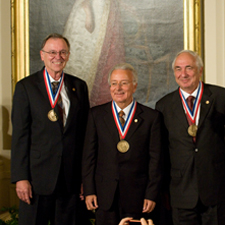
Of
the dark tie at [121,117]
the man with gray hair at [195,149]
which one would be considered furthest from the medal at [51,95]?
the man with gray hair at [195,149]

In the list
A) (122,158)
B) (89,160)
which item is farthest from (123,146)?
(89,160)

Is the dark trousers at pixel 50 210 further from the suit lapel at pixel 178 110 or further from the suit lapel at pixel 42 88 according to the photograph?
the suit lapel at pixel 178 110

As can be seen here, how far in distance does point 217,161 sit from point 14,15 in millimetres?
3502

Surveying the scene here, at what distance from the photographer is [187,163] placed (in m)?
3.01

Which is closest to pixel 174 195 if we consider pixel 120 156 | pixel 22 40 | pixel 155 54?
pixel 120 156

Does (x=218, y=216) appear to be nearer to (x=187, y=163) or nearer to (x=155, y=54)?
(x=187, y=163)

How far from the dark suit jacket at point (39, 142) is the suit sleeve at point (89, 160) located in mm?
172

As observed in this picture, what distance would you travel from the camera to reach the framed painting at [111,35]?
14.5ft

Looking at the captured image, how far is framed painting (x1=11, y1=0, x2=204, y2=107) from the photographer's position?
14.5 ft

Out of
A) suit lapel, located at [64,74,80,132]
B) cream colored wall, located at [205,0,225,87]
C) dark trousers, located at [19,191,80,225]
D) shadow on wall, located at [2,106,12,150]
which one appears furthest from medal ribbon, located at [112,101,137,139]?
shadow on wall, located at [2,106,12,150]

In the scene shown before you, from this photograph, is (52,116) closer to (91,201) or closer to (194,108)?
(91,201)

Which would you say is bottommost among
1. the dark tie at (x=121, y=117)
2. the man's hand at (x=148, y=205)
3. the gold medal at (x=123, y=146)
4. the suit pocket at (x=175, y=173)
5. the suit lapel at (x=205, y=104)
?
the man's hand at (x=148, y=205)

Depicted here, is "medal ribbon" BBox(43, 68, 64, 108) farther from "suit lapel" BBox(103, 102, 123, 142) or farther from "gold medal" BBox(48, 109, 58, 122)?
"suit lapel" BBox(103, 102, 123, 142)

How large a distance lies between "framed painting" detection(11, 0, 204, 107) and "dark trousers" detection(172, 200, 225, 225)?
5.96 feet
